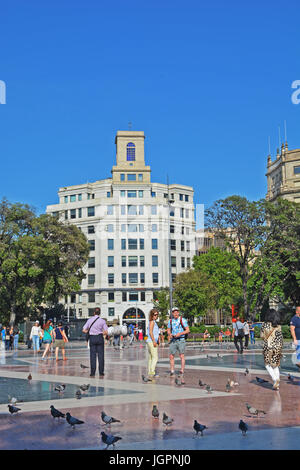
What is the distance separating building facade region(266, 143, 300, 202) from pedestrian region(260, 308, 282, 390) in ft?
212

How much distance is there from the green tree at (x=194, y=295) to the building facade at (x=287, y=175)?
1003 inches

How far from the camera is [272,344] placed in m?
11.3

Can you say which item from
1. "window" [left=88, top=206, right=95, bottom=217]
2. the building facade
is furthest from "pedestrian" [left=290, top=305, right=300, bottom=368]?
"window" [left=88, top=206, right=95, bottom=217]

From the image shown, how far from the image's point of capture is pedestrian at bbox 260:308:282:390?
11.0 meters

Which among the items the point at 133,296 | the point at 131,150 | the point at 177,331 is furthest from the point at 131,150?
the point at 177,331

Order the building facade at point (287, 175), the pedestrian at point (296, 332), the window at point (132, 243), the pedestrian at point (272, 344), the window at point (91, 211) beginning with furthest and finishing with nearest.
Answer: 1. the window at point (91, 211)
2. the window at point (132, 243)
3. the building facade at point (287, 175)
4. the pedestrian at point (296, 332)
5. the pedestrian at point (272, 344)

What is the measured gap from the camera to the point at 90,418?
758 cm

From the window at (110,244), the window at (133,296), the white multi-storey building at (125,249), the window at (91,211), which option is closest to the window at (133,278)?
the white multi-storey building at (125,249)

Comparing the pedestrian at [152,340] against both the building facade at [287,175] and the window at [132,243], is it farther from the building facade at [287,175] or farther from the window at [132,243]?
the window at [132,243]

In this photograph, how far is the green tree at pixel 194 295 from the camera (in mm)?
53469

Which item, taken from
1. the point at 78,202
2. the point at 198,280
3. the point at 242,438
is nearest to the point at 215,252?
the point at 198,280

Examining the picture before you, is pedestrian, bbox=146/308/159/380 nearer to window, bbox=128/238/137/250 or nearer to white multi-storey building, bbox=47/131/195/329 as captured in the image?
white multi-storey building, bbox=47/131/195/329

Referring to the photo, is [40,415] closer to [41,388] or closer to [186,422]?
[186,422]

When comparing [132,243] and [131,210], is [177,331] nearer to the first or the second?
[132,243]
